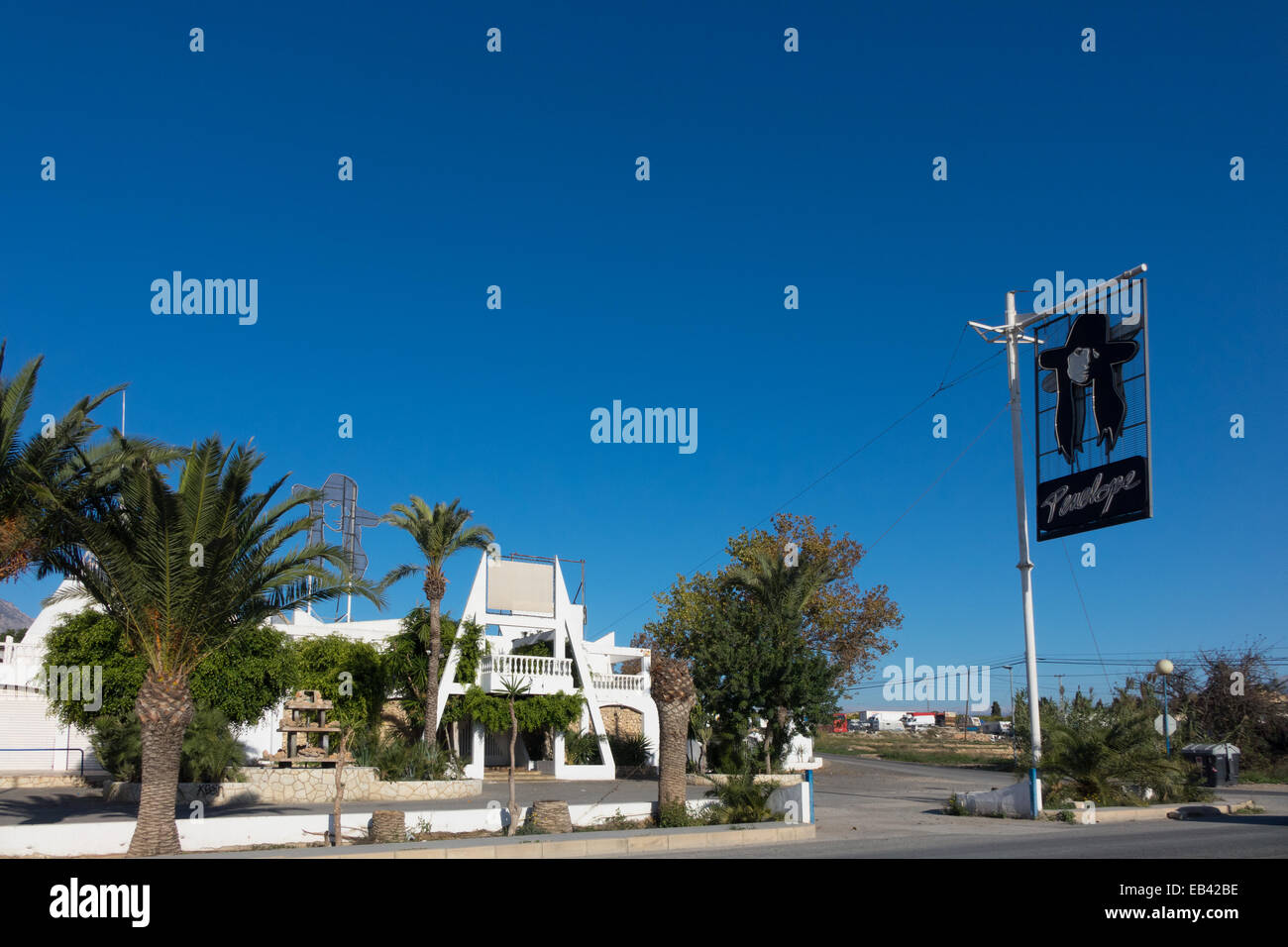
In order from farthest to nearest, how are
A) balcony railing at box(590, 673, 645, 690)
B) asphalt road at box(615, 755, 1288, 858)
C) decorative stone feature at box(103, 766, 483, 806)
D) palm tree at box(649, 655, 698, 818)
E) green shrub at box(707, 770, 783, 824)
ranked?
balcony railing at box(590, 673, 645, 690) < decorative stone feature at box(103, 766, 483, 806) < palm tree at box(649, 655, 698, 818) < green shrub at box(707, 770, 783, 824) < asphalt road at box(615, 755, 1288, 858)

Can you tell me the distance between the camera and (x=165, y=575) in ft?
49.8

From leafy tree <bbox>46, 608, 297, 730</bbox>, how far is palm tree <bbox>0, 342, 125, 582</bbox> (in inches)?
357

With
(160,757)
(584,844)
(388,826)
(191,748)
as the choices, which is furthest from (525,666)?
(160,757)

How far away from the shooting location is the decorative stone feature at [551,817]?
1780cm

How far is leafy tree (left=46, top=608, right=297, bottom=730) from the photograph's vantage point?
25.8 meters

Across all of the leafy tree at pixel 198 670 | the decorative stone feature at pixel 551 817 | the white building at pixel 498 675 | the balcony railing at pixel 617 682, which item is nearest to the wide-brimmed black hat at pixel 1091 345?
the decorative stone feature at pixel 551 817

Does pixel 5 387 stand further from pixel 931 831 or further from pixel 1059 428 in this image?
pixel 1059 428

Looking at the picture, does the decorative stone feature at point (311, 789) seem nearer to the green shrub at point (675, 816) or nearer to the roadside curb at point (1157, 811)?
the green shrub at point (675, 816)

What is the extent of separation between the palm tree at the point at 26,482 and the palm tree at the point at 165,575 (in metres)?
0.48

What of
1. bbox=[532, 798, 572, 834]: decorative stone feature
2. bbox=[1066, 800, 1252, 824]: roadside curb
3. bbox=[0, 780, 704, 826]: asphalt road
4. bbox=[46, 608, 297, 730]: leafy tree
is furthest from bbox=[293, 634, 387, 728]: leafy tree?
bbox=[1066, 800, 1252, 824]: roadside curb

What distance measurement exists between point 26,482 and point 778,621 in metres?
24.6

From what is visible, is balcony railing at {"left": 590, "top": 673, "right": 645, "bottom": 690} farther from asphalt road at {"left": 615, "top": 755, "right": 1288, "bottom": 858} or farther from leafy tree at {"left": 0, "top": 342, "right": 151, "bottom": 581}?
leafy tree at {"left": 0, "top": 342, "right": 151, "bottom": 581}

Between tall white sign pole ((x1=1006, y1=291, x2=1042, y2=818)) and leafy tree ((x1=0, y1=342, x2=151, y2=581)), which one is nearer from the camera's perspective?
leafy tree ((x1=0, y1=342, x2=151, y2=581))
